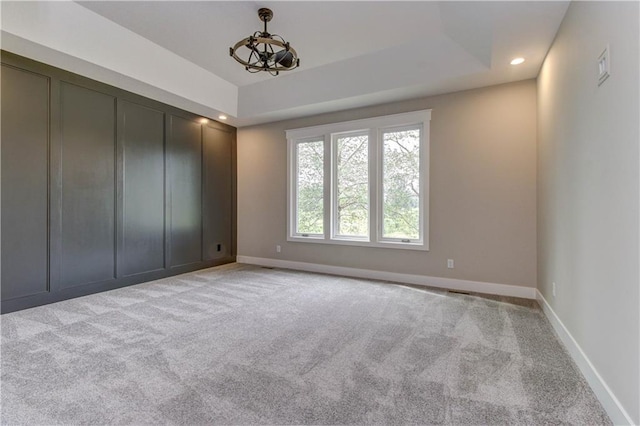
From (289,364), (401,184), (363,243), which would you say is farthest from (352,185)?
(289,364)

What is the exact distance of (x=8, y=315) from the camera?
3027mm

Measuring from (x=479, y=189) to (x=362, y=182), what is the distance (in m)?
1.67

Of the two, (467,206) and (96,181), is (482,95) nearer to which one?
(467,206)

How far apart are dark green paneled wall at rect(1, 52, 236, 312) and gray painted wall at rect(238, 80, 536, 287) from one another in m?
2.81

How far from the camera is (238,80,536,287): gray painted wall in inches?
145

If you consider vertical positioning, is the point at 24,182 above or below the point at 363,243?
above

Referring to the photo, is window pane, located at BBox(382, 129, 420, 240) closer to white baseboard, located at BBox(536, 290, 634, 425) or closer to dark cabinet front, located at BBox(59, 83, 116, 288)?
white baseboard, located at BBox(536, 290, 634, 425)

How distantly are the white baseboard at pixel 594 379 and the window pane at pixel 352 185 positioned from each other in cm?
273

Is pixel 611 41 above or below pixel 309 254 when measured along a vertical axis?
above

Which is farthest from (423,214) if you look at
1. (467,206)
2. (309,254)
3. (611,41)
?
(611,41)

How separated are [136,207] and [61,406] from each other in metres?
3.14

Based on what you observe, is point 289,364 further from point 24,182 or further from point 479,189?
point 24,182

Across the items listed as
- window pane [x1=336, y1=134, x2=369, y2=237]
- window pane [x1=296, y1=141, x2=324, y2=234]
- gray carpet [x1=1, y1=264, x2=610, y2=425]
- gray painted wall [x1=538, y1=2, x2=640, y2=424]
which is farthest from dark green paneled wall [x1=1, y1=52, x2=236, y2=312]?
gray painted wall [x1=538, y1=2, x2=640, y2=424]

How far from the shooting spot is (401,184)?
4.49m
